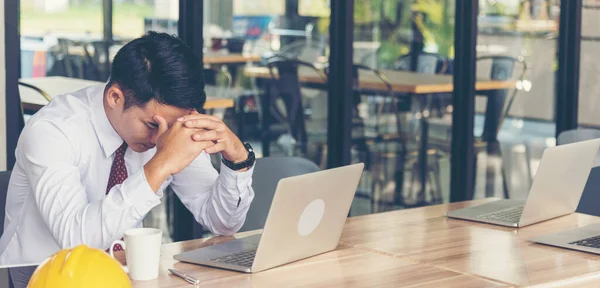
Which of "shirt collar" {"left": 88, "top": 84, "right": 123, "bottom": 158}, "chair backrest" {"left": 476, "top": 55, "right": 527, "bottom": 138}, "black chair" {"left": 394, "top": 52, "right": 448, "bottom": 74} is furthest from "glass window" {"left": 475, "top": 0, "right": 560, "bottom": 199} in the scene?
"shirt collar" {"left": 88, "top": 84, "right": 123, "bottom": 158}

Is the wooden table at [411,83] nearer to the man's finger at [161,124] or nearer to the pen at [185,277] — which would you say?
the man's finger at [161,124]

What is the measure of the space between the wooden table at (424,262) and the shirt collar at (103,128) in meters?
0.31

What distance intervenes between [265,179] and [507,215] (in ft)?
2.48

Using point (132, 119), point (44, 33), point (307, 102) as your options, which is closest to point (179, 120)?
point (132, 119)

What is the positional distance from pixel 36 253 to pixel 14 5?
1.31 meters

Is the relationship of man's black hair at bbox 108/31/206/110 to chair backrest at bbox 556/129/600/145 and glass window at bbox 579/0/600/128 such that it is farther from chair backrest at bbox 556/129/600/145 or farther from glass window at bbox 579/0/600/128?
glass window at bbox 579/0/600/128

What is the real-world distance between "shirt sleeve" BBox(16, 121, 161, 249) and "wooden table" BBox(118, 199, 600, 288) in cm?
8

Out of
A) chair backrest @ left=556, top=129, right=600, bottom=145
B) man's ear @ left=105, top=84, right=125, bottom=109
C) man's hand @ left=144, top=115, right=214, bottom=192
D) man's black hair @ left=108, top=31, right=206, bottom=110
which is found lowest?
chair backrest @ left=556, top=129, right=600, bottom=145

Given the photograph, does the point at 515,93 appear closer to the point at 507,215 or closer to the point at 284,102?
the point at 284,102

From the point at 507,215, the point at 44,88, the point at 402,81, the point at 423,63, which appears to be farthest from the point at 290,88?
the point at 507,215

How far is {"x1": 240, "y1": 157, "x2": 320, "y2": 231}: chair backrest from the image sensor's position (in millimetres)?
3066

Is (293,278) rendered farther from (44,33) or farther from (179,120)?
(44,33)

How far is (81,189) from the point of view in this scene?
93.4 inches

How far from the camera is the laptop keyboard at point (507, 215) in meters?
2.84
